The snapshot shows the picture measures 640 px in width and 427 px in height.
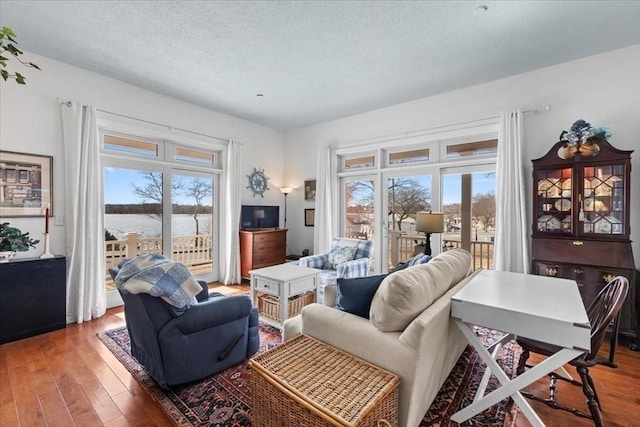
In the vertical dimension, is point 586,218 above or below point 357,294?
above

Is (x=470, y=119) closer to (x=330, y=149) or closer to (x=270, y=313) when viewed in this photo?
(x=330, y=149)

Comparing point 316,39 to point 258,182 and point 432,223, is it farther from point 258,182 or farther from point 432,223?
point 258,182

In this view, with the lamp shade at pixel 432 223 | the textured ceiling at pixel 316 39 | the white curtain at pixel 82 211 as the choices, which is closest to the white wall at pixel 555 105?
the textured ceiling at pixel 316 39

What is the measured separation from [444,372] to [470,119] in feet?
10.8

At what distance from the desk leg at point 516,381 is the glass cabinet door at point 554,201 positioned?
2.24 meters

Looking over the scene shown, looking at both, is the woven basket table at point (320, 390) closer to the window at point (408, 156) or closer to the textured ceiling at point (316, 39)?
the textured ceiling at point (316, 39)

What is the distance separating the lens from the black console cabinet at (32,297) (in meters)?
2.90

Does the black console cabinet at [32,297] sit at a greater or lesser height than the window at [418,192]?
lesser

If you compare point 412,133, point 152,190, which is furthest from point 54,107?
point 412,133

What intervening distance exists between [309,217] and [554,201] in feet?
12.5

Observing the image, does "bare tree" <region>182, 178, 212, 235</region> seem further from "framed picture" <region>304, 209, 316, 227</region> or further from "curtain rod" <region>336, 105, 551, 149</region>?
"curtain rod" <region>336, 105, 551, 149</region>

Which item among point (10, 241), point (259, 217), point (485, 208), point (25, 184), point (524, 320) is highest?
point (25, 184)

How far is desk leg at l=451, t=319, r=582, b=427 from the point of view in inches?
57.0

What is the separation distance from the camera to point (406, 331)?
1550 mm
